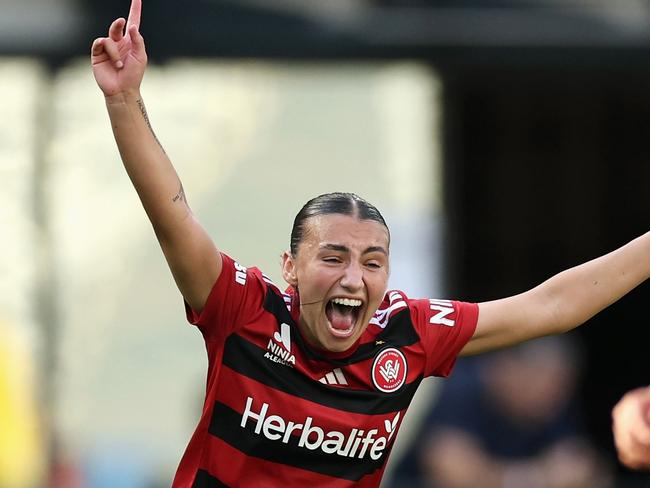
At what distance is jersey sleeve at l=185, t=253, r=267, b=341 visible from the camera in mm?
4570

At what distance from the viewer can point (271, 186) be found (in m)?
10.7

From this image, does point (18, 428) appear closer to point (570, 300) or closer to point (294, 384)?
point (294, 384)

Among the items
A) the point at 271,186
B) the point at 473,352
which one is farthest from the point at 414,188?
the point at 473,352

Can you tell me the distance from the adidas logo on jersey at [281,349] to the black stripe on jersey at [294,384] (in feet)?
0.04

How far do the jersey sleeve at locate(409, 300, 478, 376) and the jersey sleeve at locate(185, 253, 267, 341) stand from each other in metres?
0.56

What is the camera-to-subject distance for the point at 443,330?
4.95m

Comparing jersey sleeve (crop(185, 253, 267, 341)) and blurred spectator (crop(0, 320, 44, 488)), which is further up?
blurred spectator (crop(0, 320, 44, 488))

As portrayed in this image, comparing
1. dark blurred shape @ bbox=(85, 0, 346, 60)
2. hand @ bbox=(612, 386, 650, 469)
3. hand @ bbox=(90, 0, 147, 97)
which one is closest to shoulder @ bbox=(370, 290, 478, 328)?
hand @ bbox=(612, 386, 650, 469)

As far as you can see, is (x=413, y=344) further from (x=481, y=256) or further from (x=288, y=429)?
(x=481, y=256)

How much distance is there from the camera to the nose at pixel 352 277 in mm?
4605

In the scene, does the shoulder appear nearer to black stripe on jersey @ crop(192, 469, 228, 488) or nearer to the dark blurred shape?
black stripe on jersey @ crop(192, 469, 228, 488)

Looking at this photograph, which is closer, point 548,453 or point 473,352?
point 473,352

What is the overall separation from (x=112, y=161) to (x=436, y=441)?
344 cm

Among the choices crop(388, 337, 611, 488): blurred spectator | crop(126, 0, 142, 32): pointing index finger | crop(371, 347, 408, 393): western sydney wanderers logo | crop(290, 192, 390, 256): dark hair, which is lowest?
crop(371, 347, 408, 393): western sydney wanderers logo
